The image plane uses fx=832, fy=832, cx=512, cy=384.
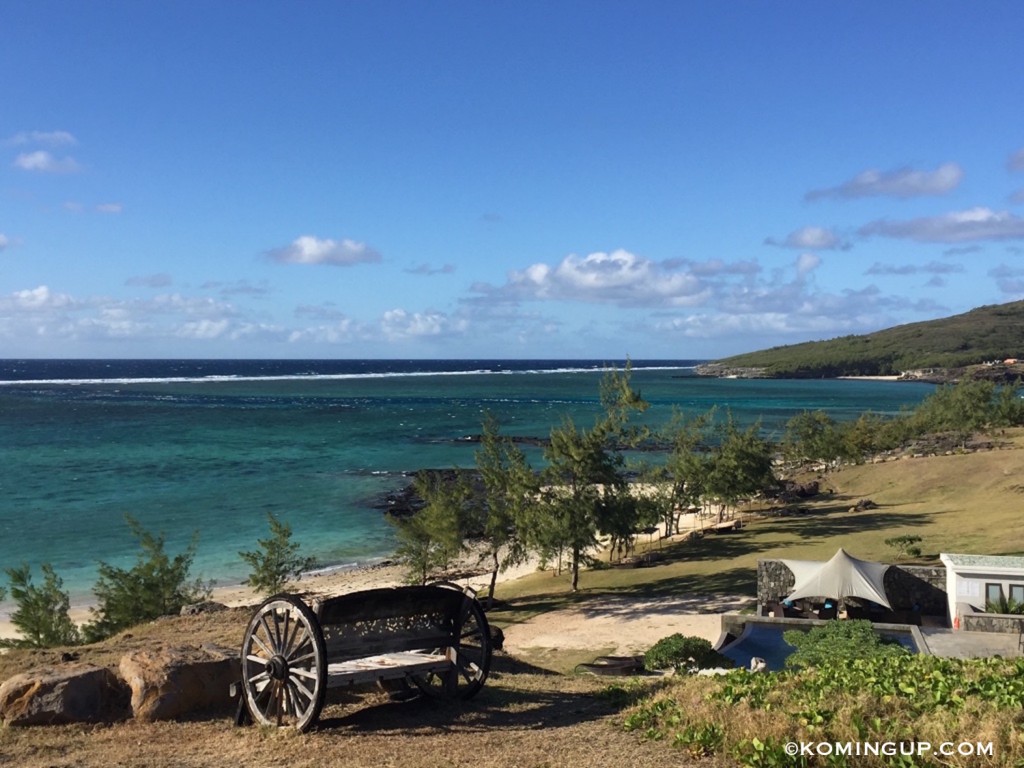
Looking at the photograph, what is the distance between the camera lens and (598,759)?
Answer: 28.8 feet

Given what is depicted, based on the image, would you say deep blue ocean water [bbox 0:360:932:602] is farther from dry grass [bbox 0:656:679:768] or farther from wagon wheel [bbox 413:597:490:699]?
wagon wheel [bbox 413:597:490:699]

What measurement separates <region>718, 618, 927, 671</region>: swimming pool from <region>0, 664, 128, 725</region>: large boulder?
40.2ft

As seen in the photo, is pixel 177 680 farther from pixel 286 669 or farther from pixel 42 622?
pixel 42 622

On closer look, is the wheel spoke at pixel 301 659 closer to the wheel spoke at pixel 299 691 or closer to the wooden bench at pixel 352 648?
the wooden bench at pixel 352 648

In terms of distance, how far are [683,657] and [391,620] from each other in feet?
26.0

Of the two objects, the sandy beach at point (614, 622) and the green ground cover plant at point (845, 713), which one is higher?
the green ground cover plant at point (845, 713)

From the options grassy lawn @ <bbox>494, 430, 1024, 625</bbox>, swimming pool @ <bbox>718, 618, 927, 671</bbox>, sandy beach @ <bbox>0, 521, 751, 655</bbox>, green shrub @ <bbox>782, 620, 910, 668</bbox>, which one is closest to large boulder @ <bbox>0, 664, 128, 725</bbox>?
sandy beach @ <bbox>0, 521, 751, 655</bbox>

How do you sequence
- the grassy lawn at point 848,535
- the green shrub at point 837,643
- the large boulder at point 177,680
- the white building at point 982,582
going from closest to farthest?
the large boulder at point 177,680
the green shrub at point 837,643
the white building at point 982,582
the grassy lawn at point 848,535

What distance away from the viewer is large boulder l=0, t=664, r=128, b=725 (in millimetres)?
10414

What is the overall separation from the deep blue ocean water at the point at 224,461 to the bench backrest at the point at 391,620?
85.5 ft

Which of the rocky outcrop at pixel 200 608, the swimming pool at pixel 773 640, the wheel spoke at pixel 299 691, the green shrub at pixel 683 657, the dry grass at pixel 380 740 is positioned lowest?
the swimming pool at pixel 773 640

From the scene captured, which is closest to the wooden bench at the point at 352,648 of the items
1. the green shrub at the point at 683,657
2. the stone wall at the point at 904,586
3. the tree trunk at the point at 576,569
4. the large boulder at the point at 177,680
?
the large boulder at the point at 177,680

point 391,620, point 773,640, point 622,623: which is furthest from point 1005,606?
point 391,620

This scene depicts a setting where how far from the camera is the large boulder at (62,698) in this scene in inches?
410
